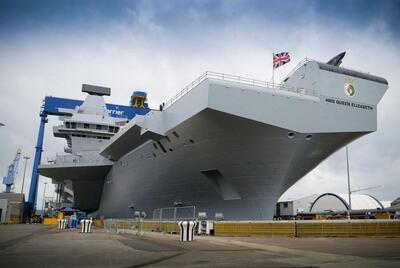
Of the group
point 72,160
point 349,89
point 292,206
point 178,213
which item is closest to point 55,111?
point 72,160

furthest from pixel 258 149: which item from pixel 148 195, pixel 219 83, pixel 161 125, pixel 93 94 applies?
pixel 93 94

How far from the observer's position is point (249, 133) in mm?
16172

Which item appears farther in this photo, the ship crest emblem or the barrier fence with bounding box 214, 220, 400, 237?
the ship crest emblem

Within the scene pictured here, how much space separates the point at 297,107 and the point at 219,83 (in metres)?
3.87

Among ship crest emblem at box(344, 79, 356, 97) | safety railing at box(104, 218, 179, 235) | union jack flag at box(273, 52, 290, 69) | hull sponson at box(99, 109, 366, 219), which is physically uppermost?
union jack flag at box(273, 52, 290, 69)

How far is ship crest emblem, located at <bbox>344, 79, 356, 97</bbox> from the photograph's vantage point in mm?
17191

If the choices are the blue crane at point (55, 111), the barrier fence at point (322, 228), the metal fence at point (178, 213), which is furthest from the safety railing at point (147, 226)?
the blue crane at point (55, 111)

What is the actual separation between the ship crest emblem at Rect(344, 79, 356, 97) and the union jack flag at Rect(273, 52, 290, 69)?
10.8 ft

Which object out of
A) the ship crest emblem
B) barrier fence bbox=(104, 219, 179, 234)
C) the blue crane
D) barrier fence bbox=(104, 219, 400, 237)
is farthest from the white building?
barrier fence bbox=(104, 219, 400, 237)

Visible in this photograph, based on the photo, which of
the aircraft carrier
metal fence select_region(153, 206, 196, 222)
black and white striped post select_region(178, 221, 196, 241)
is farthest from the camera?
metal fence select_region(153, 206, 196, 222)

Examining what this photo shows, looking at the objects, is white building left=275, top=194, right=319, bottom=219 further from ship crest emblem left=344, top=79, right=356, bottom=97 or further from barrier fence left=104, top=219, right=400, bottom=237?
barrier fence left=104, top=219, right=400, bottom=237

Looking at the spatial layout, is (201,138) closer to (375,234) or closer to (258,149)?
(258,149)

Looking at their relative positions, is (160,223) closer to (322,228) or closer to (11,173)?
(322,228)

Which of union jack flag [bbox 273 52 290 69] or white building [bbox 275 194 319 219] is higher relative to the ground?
union jack flag [bbox 273 52 290 69]
